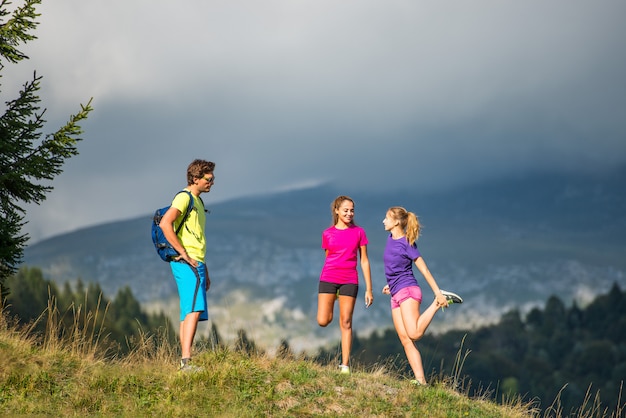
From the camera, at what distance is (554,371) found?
19662 cm

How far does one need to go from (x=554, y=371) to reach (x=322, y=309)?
19467 centimetres

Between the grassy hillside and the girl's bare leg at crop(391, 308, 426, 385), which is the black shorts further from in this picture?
the grassy hillside

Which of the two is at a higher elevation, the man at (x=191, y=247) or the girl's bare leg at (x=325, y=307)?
the man at (x=191, y=247)

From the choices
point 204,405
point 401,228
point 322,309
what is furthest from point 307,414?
point 401,228

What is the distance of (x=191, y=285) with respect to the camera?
11852mm

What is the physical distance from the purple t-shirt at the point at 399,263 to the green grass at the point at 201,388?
4.87 ft

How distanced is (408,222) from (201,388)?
389 cm

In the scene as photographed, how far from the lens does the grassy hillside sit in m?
11.5

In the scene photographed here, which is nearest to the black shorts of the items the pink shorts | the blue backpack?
the pink shorts

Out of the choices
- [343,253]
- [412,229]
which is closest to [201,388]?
[343,253]

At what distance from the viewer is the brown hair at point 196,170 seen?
39.4ft

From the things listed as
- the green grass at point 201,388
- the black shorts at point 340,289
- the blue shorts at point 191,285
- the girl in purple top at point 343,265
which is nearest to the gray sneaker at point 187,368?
the green grass at point 201,388

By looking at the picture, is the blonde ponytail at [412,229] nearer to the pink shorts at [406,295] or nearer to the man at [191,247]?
the pink shorts at [406,295]

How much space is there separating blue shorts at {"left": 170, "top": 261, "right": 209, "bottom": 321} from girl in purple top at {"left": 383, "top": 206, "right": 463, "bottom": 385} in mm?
2741
